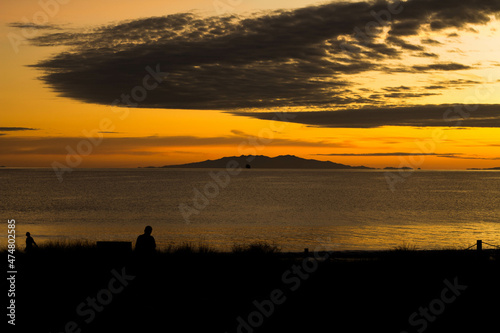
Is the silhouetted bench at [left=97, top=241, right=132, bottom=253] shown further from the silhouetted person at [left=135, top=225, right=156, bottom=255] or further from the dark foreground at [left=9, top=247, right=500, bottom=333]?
the silhouetted person at [left=135, top=225, right=156, bottom=255]

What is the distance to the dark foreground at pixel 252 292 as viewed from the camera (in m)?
12.0

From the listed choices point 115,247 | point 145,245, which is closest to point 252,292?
point 145,245

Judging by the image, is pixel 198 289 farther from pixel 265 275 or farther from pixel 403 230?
pixel 403 230

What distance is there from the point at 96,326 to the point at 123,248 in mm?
5287

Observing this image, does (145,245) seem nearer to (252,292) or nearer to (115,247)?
(115,247)

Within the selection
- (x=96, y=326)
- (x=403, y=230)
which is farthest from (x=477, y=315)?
(x=403, y=230)

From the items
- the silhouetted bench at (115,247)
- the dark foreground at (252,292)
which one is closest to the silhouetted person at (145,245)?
the dark foreground at (252,292)

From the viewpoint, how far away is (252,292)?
1423 cm

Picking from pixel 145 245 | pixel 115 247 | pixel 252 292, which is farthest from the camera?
pixel 115 247

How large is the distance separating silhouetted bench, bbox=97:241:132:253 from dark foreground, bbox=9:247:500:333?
21 centimetres

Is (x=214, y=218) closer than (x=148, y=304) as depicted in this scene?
No

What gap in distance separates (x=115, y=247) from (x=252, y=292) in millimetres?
5603

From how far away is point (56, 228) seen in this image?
51188 millimetres

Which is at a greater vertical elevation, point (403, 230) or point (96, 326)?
point (403, 230)
